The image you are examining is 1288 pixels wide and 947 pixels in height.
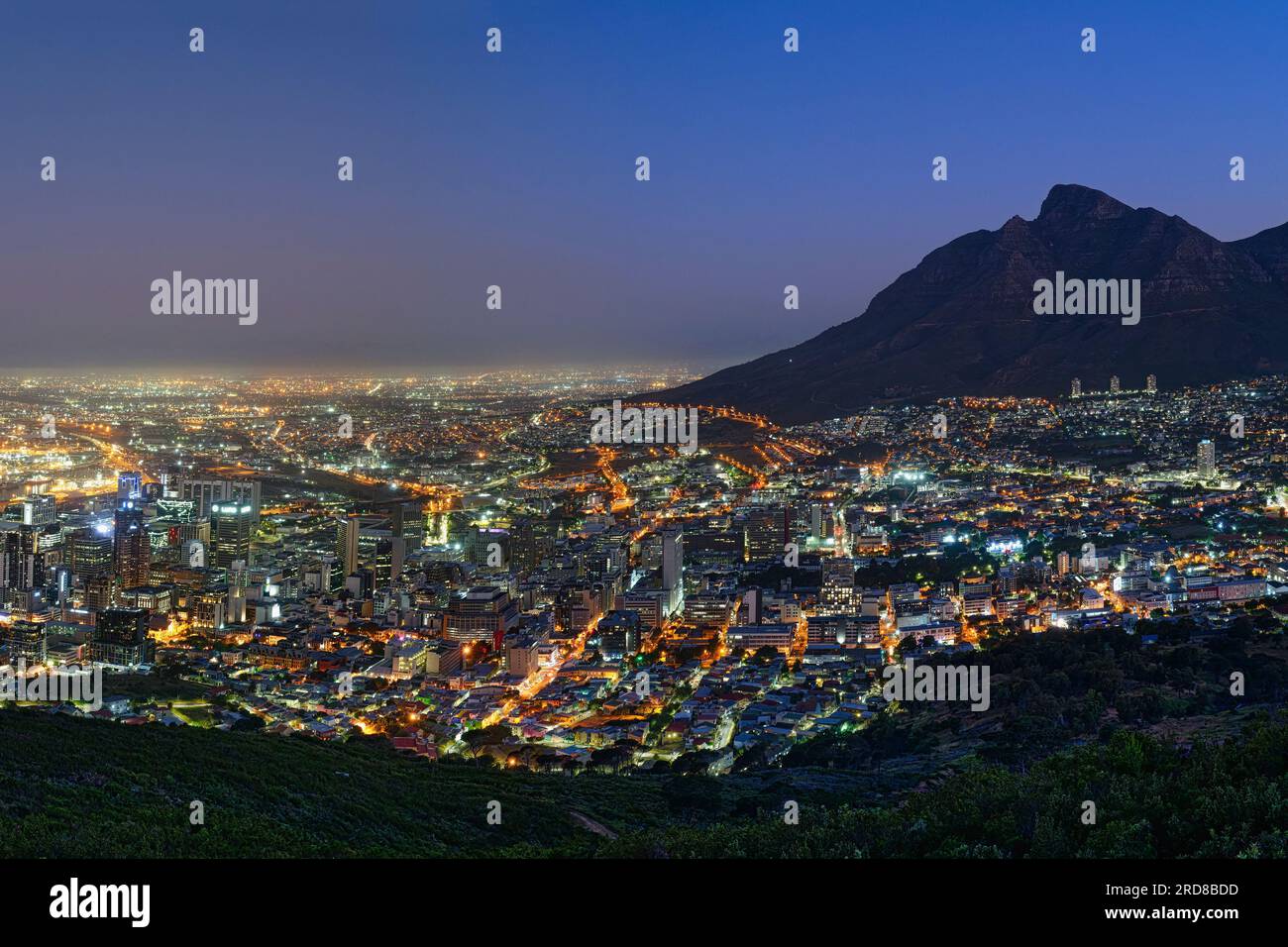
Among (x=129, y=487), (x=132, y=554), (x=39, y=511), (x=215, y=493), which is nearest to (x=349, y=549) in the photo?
(x=132, y=554)

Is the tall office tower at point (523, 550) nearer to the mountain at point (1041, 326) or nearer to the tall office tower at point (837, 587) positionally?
the tall office tower at point (837, 587)

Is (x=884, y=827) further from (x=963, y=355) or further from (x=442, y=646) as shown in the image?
(x=963, y=355)

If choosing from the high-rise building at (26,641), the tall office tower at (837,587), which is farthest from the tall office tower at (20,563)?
the tall office tower at (837,587)

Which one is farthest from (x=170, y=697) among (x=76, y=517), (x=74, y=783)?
(x=76, y=517)

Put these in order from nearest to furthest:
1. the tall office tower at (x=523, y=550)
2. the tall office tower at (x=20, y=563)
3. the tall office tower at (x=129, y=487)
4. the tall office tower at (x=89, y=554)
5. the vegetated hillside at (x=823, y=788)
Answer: the vegetated hillside at (x=823, y=788)
the tall office tower at (x=20, y=563)
the tall office tower at (x=89, y=554)
the tall office tower at (x=523, y=550)
the tall office tower at (x=129, y=487)

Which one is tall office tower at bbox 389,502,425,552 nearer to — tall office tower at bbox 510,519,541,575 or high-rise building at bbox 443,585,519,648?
tall office tower at bbox 510,519,541,575

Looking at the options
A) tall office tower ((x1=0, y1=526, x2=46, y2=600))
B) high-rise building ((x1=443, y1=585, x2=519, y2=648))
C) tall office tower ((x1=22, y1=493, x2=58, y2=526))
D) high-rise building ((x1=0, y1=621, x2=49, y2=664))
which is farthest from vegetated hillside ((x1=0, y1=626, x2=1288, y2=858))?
tall office tower ((x1=22, y1=493, x2=58, y2=526))
